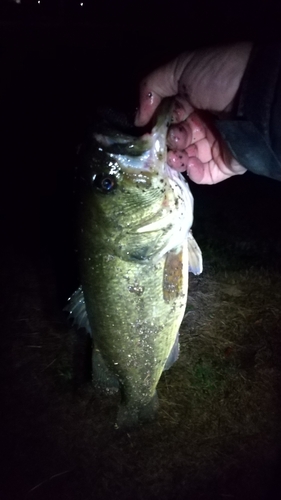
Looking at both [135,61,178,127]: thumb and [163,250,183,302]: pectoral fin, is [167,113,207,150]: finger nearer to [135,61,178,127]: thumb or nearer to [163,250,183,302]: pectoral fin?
[135,61,178,127]: thumb

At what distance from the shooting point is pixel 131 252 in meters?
1.73

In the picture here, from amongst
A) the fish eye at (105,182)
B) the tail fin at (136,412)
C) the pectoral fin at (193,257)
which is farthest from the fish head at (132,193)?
the tail fin at (136,412)

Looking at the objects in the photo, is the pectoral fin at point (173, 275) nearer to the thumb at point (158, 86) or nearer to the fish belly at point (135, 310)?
the fish belly at point (135, 310)

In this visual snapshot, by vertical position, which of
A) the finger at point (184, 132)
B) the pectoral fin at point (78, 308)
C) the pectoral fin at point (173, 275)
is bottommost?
the pectoral fin at point (78, 308)

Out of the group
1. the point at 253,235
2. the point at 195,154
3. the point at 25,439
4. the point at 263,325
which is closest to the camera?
the point at 195,154

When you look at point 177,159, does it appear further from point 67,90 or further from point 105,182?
point 67,90

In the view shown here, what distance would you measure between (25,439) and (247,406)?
1684 mm

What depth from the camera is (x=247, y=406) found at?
3535mm

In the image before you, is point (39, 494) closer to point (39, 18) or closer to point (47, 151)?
point (47, 151)

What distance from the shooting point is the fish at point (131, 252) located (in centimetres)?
158

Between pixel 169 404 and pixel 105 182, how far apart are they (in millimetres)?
2421

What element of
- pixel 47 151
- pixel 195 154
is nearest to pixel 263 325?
pixel 195 154

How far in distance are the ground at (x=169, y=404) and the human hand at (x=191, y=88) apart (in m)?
2.22

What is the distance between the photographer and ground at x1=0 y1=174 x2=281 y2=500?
324cm
